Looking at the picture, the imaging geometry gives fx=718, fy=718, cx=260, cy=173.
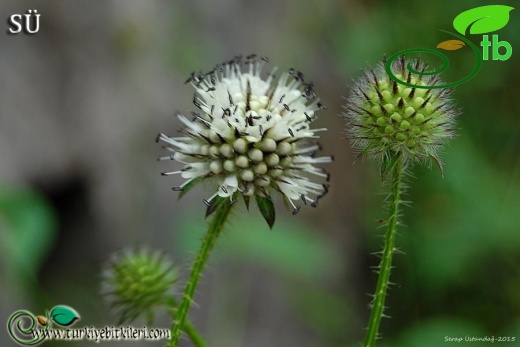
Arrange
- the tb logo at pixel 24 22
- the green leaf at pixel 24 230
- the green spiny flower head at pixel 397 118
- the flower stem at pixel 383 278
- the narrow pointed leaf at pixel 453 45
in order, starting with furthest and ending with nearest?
the tb logo at pixel 24 22 → the green leaf at pixel 24 230 → the narrow pointed leaf at pixel 453 45 → the green spiny flower head at pixel 397 118 → the flower stem at pixel 383 278

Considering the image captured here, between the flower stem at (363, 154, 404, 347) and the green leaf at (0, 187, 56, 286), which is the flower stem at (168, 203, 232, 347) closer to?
the flower stem at (363, 154, 404, 347)

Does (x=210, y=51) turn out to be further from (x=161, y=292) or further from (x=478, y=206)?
(x=161, y=292)

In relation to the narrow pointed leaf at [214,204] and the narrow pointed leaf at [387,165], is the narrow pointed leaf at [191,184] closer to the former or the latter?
the narrow pointed leaf at [214,204]

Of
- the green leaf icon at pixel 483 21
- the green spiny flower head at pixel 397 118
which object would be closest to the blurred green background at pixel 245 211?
the green leaf icon at pixel 483 21

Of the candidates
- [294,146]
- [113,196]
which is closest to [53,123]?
[113,196]

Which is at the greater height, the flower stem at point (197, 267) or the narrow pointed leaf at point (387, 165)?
the narrow pointed leaf at point (387, 165)

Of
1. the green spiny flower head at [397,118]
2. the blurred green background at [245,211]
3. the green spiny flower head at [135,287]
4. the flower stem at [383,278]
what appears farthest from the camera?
the blurred green background at [245,211]
